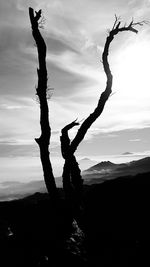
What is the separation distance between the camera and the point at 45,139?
20578 mm

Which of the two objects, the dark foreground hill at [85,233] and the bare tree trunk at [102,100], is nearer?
the dark foreground hill at [85,233]

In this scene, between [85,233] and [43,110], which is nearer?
[85,233]

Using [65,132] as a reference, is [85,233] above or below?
below

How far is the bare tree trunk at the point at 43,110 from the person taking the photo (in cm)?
2056

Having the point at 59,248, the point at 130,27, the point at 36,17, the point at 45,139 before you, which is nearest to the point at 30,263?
the point at 59,248

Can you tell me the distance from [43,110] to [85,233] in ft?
25.4

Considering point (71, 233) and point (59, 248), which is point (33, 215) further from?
point (59, 248)

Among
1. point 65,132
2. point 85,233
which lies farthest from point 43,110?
point 85,233

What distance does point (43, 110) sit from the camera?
68.3ft

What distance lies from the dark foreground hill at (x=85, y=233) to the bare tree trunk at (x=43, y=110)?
162cm

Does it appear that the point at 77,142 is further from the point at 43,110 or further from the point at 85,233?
the point at 85,233

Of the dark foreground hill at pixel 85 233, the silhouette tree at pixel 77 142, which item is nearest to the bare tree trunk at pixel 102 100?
the silhouette tree at pixel 77 142

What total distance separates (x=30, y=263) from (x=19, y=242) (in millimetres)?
2057

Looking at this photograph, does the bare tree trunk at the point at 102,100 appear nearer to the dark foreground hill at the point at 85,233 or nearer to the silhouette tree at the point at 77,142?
the silhouette tree at the point at 77,142
